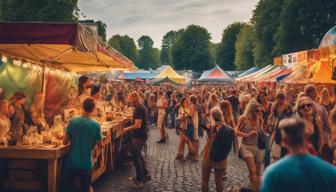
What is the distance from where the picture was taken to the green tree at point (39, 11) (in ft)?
109

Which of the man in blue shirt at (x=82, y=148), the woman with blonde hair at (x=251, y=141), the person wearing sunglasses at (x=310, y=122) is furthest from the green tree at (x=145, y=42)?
the man in blue shirt at (x=82, y=148)

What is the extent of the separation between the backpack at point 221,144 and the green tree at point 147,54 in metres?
122

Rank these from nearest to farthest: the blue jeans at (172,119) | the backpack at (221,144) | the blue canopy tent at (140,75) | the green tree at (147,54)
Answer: the backpack at (221,144) < the blue jeans at (172,119) < the blue canopy tent at (140,75) < the green tree at (147,54)

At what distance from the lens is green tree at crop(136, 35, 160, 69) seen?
13312 cm

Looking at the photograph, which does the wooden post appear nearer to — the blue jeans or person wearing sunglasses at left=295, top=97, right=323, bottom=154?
person wearing sunglasses at left=295, top=97, right=323, bottom=154

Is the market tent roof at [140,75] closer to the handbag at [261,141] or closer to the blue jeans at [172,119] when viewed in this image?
the blue jeans at [172,119]

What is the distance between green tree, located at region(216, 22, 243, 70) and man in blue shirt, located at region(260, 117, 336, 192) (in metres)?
86.0

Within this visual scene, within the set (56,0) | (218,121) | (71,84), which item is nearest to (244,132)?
(218,121)

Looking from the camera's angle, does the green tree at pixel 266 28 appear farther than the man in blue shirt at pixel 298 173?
Yes

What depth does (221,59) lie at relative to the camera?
89688 millimetres

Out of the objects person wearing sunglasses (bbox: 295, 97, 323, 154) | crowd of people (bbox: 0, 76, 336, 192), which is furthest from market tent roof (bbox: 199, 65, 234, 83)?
person wearing sunglasses (bbox: 295, 97, 323, 154)

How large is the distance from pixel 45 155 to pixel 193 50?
263 feet

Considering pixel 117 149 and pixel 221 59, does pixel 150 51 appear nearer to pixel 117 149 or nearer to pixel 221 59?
pixel 221 59

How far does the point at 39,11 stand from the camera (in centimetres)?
3334
